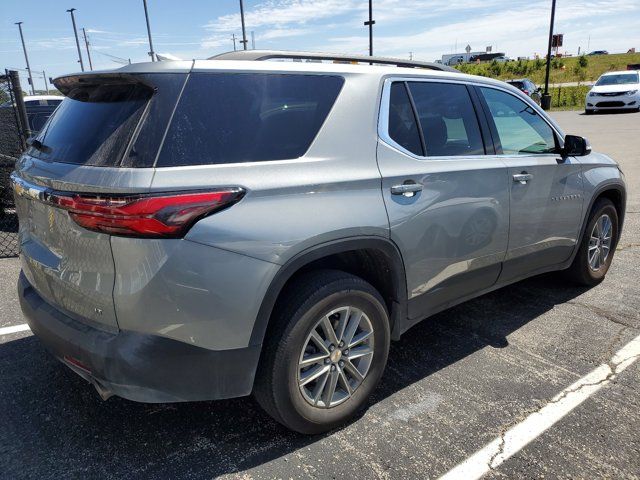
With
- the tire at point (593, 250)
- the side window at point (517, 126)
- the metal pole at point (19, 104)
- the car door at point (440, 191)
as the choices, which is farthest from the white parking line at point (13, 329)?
the tire at point (593, 250)

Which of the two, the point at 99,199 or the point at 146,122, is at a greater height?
the point at 146,122

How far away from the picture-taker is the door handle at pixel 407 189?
8.89ft

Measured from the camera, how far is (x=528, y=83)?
25891 mm

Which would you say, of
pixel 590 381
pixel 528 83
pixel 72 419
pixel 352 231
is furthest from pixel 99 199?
pixel 528 83

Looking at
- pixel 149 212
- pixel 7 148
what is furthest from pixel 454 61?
pixel 149 212

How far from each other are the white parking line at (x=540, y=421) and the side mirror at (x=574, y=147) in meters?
1.48

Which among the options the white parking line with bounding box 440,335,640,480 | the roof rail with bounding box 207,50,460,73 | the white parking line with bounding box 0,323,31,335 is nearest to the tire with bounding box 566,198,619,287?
the white parking line with bounding box 440,335,640,480

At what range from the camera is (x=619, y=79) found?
24.2 m

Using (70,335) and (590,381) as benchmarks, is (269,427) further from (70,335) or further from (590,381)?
(590,381)

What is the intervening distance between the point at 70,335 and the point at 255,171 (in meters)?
1.08

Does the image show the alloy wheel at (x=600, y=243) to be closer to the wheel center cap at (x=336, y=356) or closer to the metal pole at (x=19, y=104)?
the wheel center cap at (x=336, y=356)

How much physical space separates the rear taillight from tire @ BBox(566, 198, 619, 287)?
3.52 metres

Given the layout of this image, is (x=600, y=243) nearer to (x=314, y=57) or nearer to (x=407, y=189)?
(x=407, y=189)

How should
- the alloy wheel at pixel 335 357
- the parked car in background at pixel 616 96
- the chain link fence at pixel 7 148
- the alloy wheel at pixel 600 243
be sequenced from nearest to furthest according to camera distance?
the alloy wheel at pixel 335 357, the alloy wheel at pixel 600 243, the chain link fence at pixel 7 148, the parked car in background at pixel 616 96
